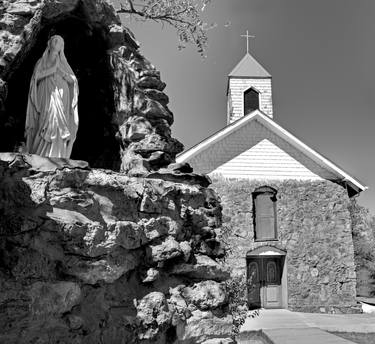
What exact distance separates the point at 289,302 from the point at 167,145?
12012 millimetres

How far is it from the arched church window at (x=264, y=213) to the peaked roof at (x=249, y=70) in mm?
9081

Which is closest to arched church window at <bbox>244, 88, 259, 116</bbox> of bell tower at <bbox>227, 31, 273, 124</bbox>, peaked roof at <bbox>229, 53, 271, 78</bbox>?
bell tower at <bbox>227, 31, 273, 124</bbox>

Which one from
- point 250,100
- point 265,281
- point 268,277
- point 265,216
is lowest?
point 265,281

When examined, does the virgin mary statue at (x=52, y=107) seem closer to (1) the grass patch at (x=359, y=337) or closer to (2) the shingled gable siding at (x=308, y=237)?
(1) the grass patch at (x=359, y=337)

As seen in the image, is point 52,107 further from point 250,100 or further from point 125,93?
point 250,100

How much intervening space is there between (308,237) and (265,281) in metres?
2.11

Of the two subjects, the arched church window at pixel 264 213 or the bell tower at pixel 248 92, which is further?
the bell tower at pixel 248 92

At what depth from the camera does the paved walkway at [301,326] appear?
5.45 m

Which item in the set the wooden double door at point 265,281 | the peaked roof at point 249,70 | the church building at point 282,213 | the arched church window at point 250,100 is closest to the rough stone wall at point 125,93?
the church building at point 282,213

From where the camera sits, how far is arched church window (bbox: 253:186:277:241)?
15.9 metres

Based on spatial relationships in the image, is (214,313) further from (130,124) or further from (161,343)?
(130,124)

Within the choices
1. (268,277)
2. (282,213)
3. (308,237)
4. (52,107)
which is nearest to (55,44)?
→ (52,107)

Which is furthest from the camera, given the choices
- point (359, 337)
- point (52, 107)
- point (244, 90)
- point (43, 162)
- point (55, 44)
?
point (244, 90)

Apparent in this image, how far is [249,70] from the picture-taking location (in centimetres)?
2398
